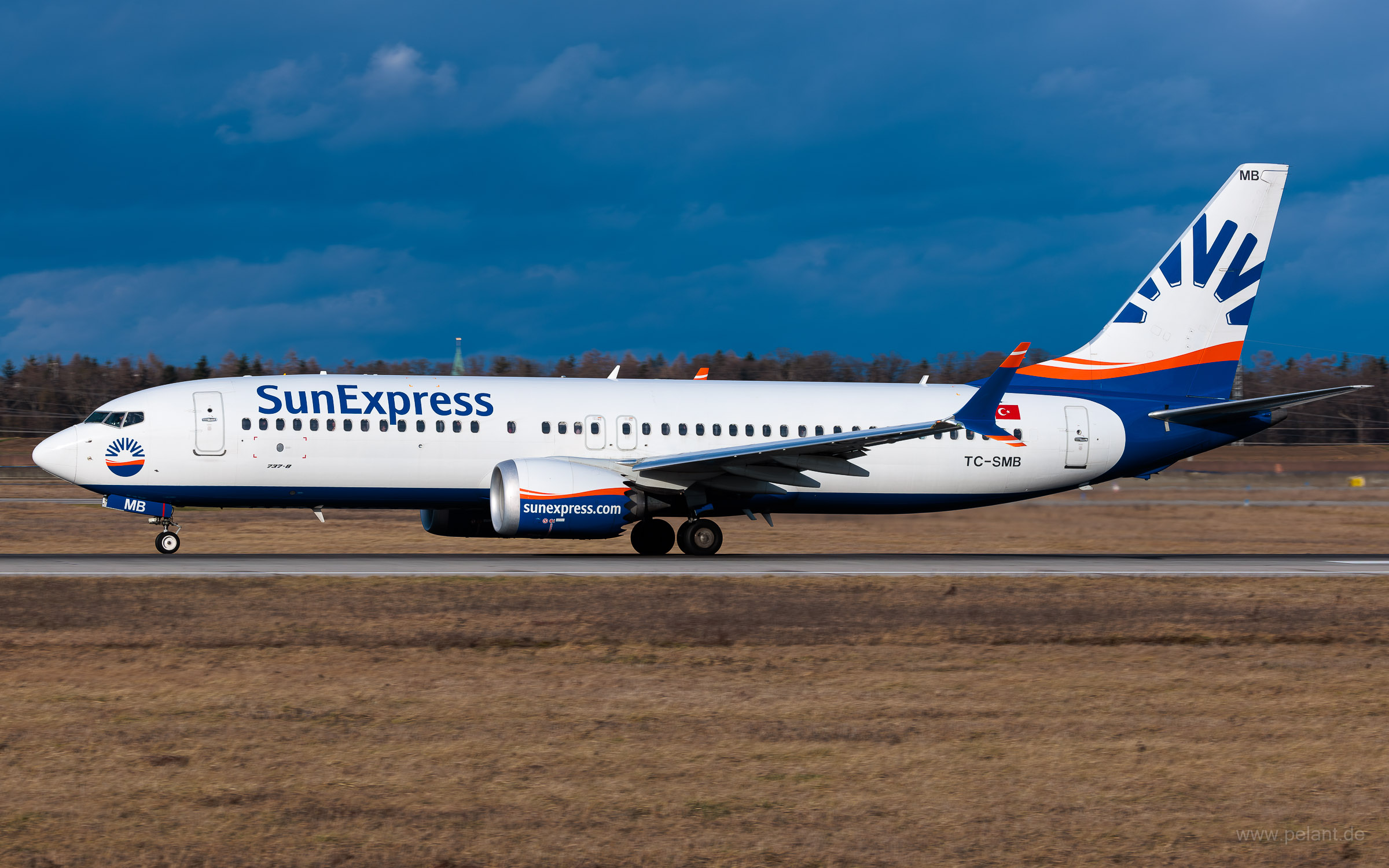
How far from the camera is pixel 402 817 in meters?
7.94

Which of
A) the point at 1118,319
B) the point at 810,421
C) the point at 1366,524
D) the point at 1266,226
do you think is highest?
the point at 1266,226

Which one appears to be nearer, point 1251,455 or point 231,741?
point 231,741

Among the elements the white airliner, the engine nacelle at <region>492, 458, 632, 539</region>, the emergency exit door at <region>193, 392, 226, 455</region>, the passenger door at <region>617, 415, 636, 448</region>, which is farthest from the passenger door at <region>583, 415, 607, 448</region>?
the emergency exit door at <region>193, 392, 226, 455</region>

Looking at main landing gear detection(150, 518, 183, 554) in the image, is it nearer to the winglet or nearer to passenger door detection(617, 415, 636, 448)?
passenger door detection(617, 415, 636, 448)

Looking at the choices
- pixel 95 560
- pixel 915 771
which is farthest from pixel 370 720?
pixel 95 560

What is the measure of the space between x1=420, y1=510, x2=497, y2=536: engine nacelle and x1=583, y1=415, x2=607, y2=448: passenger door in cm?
290

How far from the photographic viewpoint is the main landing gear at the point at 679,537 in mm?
27047

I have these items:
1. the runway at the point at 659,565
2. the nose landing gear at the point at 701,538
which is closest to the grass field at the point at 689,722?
the runway at the point at 659,565

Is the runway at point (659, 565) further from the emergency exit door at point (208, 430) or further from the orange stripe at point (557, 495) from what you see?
the emergency exit door at point (208, 430)

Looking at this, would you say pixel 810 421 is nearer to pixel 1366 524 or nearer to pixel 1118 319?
pixel 1118 319

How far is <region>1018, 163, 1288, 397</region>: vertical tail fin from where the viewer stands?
3053cm

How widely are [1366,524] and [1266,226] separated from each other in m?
16.2

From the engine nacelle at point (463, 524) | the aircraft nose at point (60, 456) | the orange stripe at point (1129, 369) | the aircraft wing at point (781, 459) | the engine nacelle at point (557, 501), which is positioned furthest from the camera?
the orange stripe at point (1129, 369)

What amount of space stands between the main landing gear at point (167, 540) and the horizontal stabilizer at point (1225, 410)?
21576 mm
